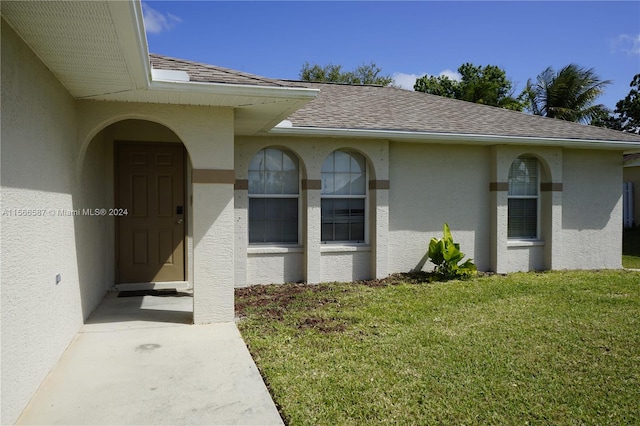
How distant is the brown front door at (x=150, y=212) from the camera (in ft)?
27.4

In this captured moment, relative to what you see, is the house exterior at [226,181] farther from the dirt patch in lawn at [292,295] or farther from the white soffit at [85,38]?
the dirt patch in lawn at [292,295]

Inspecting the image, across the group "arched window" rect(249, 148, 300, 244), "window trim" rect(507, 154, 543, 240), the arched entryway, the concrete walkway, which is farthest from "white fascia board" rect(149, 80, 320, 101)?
"window trim" rect(507, 154, 543, 240)

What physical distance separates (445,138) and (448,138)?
66 mm

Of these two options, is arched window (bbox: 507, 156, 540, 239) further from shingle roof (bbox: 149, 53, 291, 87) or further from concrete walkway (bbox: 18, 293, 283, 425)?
concrete walkway (bbox: 18, 293, 283, 425)

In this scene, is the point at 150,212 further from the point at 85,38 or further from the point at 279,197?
the point at 85,38

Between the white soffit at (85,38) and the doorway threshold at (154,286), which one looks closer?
the white soffit at (85,38)

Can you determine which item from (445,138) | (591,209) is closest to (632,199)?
(591,209)

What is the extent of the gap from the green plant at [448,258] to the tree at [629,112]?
82.5 ft

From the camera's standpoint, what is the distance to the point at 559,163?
10.6 metres

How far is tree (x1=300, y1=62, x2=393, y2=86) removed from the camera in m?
37.1

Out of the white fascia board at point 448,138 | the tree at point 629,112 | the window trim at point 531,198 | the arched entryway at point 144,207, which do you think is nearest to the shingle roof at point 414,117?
the white fascia board at point 448,138

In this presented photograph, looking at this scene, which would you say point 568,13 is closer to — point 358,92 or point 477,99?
point 358,92

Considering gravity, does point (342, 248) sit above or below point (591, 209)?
below

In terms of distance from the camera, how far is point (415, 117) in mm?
10297
